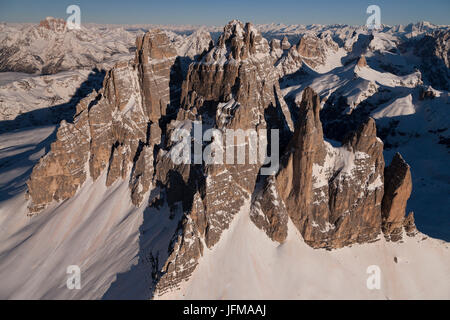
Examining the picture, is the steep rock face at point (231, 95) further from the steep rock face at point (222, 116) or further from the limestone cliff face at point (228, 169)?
the limestone cliff face at point (228, 169)

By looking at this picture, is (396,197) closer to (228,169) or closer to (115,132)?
(228,169)

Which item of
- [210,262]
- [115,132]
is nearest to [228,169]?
[210,262]

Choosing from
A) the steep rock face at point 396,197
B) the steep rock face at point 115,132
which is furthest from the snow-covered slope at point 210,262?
the steep rock face at point 115,132

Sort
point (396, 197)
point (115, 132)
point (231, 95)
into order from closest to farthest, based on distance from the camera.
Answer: point (396, 197) → point (231, 95) → point (115, 132)
